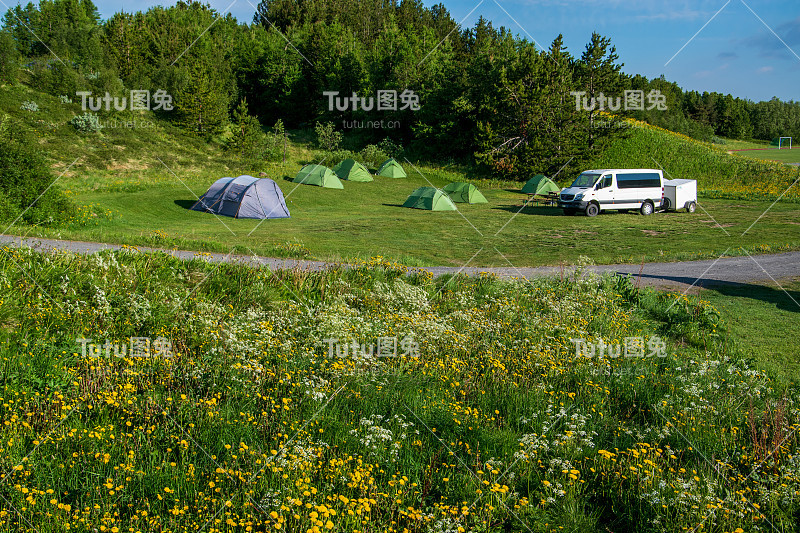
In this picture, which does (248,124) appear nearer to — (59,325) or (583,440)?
(59,325)

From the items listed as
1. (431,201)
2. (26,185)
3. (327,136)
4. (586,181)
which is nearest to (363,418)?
(26,185)

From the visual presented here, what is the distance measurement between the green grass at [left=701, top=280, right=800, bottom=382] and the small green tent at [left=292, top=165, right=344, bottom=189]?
2738cm

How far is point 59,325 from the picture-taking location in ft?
24.2

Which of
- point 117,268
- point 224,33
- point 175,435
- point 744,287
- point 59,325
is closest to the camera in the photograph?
point 175,435

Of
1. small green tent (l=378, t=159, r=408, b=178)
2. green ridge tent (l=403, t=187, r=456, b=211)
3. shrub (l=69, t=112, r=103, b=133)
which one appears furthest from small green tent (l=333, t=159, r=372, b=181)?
shrub (l=69, t=112, r=103, b=133)

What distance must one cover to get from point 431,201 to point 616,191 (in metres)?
9.09

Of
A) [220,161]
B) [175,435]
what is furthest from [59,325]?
[220,161]

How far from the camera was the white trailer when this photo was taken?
1180 inches

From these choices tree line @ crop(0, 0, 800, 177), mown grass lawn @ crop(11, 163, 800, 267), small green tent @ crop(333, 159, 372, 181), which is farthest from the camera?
tree line @ crop(0, 0, 800, 177)

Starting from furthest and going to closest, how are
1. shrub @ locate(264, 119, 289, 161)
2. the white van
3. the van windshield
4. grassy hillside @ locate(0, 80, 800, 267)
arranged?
shrub @ locate(264, 119, 289, 161)
the van windshield
the white van
grassy hillside @ locate(0, 80, 800, 267)

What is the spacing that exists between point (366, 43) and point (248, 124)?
4596cm

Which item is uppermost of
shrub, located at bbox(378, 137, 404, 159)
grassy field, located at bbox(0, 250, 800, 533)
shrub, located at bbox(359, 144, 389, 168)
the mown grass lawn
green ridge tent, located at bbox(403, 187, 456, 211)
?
shrub, located at bbox(378, 137, 404, 159)

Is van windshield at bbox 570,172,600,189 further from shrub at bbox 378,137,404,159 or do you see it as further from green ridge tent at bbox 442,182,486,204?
shrub at bbox 378,137,404,159

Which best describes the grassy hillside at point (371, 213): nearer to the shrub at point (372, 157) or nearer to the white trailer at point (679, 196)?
the white trailer at point (679, 196)
